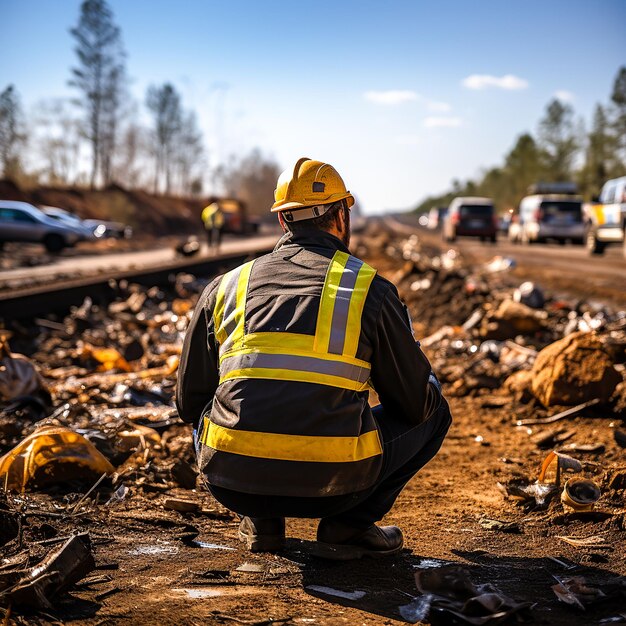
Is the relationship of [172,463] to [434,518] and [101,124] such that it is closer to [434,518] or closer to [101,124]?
[434,518]

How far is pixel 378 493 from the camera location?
3791 mm

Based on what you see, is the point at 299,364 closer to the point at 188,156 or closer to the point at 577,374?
the point at 577,374

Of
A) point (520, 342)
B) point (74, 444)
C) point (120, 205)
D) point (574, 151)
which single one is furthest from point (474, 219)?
point (574, 151)

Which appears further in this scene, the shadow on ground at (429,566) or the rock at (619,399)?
the rock at (619,399)

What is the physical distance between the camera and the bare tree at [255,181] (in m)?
130

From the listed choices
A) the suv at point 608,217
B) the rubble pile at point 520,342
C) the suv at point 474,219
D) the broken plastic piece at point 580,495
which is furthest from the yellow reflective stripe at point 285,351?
the suv at point 474,219

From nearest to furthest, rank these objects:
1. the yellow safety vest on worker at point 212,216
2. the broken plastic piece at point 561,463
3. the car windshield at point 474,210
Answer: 1. the broken plastic piece at point 561,463
2. the yellow safety vest on worker at point 212,216
3. the car windshield at point 474,210

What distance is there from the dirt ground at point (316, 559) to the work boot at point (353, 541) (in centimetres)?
5

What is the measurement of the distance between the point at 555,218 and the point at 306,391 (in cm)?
3449

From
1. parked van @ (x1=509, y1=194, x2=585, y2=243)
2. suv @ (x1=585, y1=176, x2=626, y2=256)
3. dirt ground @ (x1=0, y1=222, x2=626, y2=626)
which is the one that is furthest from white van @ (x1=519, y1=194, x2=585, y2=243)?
dirt ground @ (x1=0, y1=222, x2=626, y2=626)

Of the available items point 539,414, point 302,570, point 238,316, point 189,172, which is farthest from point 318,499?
point 189,172

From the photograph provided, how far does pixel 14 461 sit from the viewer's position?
489 centimetres

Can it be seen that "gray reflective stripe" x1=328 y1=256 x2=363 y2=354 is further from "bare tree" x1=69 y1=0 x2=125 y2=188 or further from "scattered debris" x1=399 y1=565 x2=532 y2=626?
"bare tree" x1=69 y1=0 x2=125 y2=188

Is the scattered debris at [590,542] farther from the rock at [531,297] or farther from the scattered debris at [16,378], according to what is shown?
the rock at [531,297]
